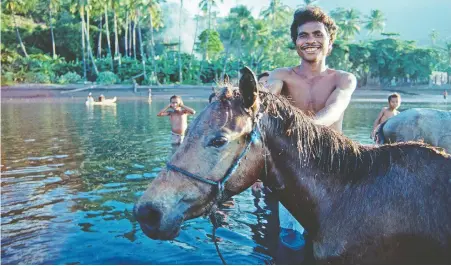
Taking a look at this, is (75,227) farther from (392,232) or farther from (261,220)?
(392,232)

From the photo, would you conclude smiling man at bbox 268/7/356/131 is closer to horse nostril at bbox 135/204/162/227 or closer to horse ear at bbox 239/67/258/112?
horse ear at bbox 239/67/258/112

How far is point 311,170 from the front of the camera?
7.98 ft

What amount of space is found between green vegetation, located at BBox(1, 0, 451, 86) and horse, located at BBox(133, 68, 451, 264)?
48.9 metres

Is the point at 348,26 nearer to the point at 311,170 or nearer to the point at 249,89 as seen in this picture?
the point at 311,170

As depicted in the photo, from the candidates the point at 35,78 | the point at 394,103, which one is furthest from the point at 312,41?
the point at 35,78

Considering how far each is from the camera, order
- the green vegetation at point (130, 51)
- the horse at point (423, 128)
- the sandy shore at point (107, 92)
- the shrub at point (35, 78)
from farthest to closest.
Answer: the green vegetation at point (130, 51), the shrub at point (35, 78), the sandy shore at point (107, 92), the horse at point (423, 128)

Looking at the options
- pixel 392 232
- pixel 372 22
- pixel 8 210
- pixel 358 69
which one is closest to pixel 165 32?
pixel 358 69

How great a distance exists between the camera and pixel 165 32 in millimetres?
79125

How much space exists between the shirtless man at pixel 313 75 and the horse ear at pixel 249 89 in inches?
46.2

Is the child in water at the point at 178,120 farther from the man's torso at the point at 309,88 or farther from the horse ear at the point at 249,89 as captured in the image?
the horse ear at the point at 249,89

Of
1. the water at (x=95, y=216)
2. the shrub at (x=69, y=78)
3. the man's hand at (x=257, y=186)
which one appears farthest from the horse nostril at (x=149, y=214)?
the shrub at (x=69, y=78)

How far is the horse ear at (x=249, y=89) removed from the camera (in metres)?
2.07

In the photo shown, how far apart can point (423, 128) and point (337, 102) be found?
88 cm

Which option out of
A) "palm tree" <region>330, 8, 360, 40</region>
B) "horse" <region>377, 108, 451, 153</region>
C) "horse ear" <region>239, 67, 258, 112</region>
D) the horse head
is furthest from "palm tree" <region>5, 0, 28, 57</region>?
"horse ear" <region>239, 67, 258, 112</region>
